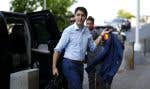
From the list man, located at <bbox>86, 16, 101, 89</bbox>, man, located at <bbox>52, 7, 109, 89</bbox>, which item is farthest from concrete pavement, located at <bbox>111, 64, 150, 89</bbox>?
man, located at <bbox>52, 7, 109, 89</bbox>

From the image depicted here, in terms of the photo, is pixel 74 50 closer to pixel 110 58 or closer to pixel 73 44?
pixel 73 44

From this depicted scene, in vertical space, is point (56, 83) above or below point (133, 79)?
above

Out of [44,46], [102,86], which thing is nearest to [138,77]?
[102,86]

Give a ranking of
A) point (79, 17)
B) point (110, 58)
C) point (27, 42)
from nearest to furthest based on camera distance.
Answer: point (79, 17)
point (27, 42)
point (110, 58)

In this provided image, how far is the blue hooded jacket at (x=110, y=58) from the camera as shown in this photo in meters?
9.13

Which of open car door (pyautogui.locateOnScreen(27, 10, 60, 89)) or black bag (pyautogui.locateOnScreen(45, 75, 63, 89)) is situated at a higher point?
open car door (pyautogui.locateOnScreen(27, 10, 60, 89))

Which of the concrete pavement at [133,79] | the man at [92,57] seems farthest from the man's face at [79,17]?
the concrete pavement at [133,79]

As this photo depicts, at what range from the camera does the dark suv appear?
24.1ft

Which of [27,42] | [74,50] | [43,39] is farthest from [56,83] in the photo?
[43,39]

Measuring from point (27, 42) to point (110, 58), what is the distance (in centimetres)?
160

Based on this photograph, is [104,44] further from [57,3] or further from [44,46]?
[57,3]

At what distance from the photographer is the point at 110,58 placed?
9.22 m

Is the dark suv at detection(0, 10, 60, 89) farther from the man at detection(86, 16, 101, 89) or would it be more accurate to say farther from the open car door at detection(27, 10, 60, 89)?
the man at detection(86, 16, 101, 89)

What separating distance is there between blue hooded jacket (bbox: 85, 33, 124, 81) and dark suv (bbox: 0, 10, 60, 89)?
0.89 metres
